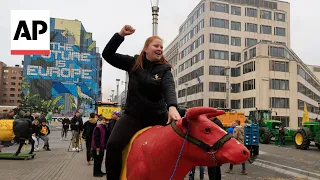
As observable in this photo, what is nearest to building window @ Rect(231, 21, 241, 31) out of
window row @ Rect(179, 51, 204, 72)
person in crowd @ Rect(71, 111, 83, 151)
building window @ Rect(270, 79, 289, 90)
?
window row @ Rect(179, 51, 204, 72)

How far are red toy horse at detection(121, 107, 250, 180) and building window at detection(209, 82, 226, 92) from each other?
58321 mm

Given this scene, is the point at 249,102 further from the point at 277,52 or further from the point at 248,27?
the point at 248,27

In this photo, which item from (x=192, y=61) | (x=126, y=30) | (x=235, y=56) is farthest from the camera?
(x=192, y=61)

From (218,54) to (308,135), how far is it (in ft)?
135

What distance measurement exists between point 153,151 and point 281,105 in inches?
2127

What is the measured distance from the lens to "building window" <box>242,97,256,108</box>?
52781mm

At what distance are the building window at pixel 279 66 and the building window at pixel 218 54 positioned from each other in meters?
11.3

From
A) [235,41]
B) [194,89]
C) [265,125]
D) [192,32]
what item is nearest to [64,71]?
[192,32]

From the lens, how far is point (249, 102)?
5431cm

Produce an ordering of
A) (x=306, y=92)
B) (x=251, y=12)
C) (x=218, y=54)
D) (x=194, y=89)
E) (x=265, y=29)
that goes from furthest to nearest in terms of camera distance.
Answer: (x=194, y=89) < (x=265, y=29) < (x=251, y=12) < (x=218, y=54) < (x=306, y=92)

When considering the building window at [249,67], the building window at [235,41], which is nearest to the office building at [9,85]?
the building window at [235,41]

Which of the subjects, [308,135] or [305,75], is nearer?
[308,135]

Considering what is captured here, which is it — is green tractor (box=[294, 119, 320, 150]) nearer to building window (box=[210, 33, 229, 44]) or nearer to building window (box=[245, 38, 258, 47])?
building window (box=[210, 33, 229, 44])

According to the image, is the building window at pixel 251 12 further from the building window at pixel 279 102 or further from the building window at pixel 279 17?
the building window at pixel 279 102
